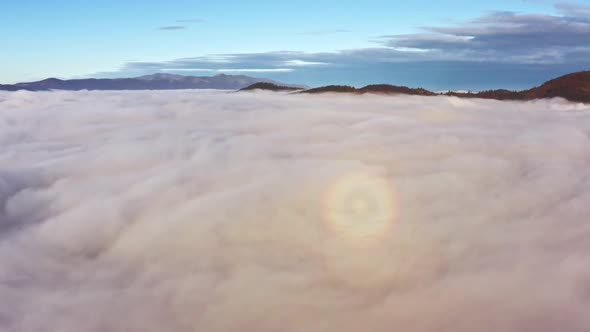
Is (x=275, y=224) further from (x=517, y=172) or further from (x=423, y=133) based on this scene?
(x=423, y=133)

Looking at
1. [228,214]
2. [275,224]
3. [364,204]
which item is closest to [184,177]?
[228,214]

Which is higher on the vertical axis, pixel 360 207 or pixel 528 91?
pixel 528 91

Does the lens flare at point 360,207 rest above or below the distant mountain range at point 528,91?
below

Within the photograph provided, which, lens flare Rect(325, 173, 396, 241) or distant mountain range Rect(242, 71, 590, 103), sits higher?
distant mountain range Rect(242, 71, 590, 103)

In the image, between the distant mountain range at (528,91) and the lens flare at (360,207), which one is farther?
the distant mountain range at (528,91)

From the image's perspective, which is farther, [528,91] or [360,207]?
[528,91]
